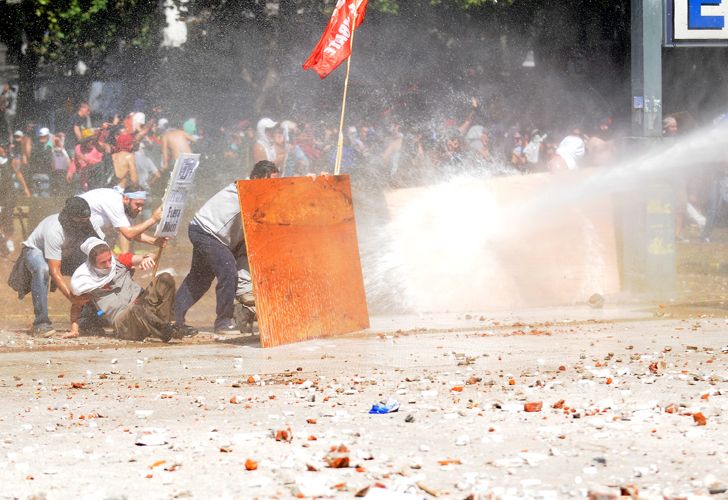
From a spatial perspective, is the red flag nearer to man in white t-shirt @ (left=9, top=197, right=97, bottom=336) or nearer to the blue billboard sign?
the blue billboard sign

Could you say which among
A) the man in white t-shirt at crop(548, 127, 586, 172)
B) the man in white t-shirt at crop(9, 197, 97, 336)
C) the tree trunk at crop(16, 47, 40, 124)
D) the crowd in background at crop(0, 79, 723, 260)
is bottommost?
the man in white t-shirt at crop(9, 197, 97, 336)

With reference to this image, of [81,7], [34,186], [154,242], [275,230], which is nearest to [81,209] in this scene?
[154,242]

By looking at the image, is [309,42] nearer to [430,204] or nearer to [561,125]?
[561,125]

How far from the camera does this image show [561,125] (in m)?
22.2

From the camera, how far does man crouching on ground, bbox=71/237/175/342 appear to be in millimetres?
9016

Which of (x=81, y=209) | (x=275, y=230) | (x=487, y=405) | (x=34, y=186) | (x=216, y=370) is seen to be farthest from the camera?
(x=34, y=186)

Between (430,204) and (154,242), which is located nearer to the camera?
(154,242)

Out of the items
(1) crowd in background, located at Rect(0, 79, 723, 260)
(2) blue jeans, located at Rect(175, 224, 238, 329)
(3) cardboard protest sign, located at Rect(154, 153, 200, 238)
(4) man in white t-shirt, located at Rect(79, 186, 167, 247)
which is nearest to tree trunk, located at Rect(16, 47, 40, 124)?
(1) crowd in background, located at Rect(0, 79, 723, 260)

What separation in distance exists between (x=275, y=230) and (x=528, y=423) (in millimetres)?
3514

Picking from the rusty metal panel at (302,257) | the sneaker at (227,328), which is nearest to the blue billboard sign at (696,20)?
the rusty metal panel at (302,257)

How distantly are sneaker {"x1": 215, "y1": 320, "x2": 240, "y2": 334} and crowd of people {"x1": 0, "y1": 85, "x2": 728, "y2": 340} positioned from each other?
17 mm

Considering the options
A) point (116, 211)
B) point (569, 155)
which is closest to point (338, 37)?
point (116, 211)

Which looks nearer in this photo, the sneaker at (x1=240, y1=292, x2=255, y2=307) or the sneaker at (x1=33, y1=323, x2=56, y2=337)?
the sneaker at (x1=240, y1=292, x2=255, y2=307)

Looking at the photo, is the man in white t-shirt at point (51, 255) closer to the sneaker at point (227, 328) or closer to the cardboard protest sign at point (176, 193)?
the cardboard protest sign at point (176, 193)
